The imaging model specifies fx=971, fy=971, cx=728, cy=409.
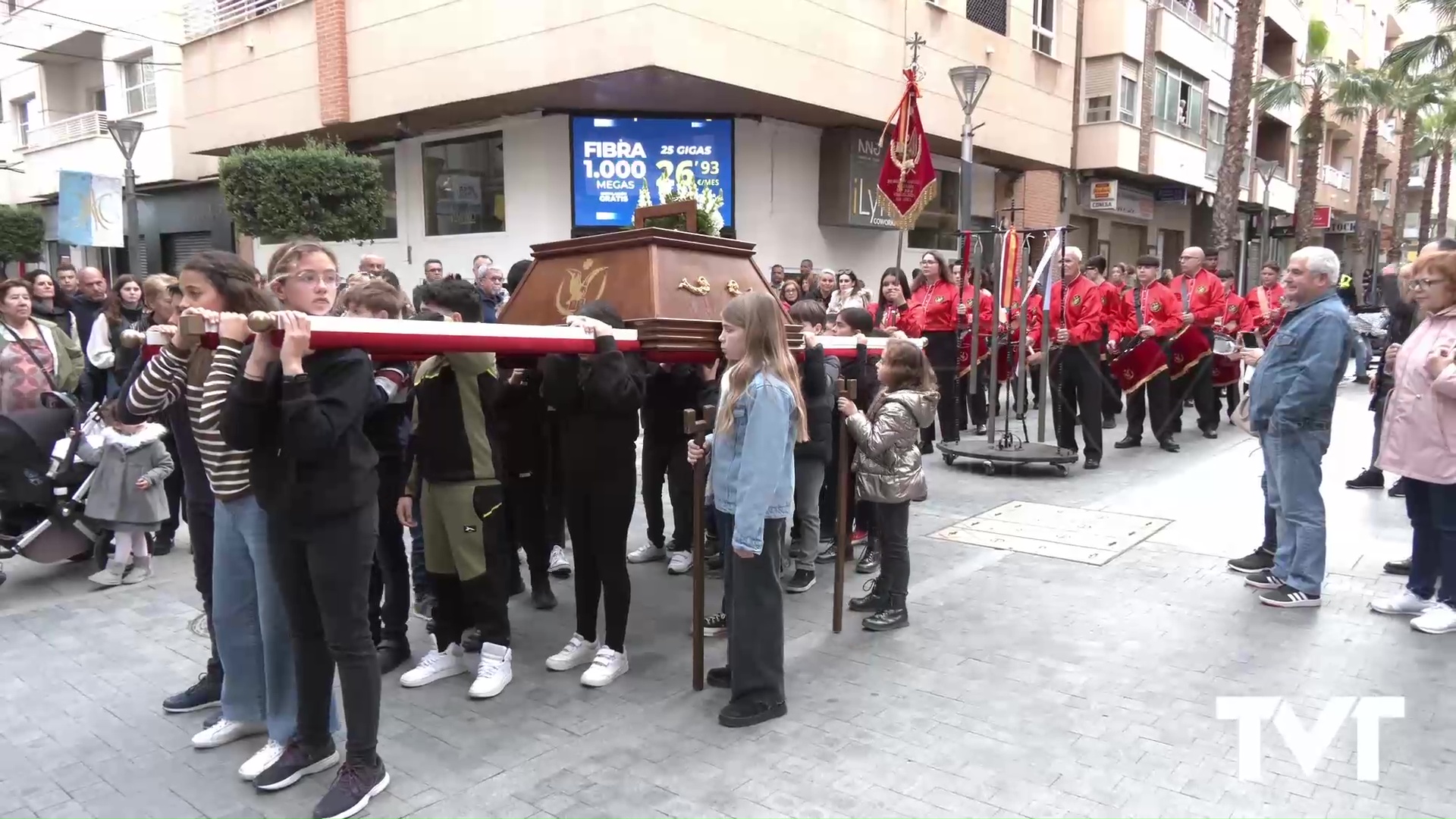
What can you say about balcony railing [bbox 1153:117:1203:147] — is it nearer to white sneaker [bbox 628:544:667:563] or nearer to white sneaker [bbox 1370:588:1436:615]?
white sneaker [bbox 1370:588:1436:615]

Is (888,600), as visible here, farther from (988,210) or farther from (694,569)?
(988,210)

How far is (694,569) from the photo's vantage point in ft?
13.8

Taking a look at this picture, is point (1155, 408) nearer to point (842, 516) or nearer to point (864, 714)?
point (842, 516)

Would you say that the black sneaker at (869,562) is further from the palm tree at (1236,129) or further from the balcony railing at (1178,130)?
the balcony railing at (1178,130)

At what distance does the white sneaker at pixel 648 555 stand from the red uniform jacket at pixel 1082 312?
4.92 meters

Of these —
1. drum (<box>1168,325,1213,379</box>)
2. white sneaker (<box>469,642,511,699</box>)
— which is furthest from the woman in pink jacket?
drum (<box>1168,325,1213,379</box>)

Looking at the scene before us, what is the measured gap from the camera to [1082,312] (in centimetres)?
939

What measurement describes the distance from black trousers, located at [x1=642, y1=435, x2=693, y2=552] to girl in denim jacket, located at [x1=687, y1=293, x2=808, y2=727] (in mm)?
1951

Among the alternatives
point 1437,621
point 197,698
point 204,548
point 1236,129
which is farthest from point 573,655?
point 1236,129

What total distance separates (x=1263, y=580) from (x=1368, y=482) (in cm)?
365

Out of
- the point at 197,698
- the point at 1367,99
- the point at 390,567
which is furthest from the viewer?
the point at 1367,99

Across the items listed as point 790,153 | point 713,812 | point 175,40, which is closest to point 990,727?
point 713,812

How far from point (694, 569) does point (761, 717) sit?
677mm

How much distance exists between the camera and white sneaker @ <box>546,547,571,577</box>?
6.02 m
